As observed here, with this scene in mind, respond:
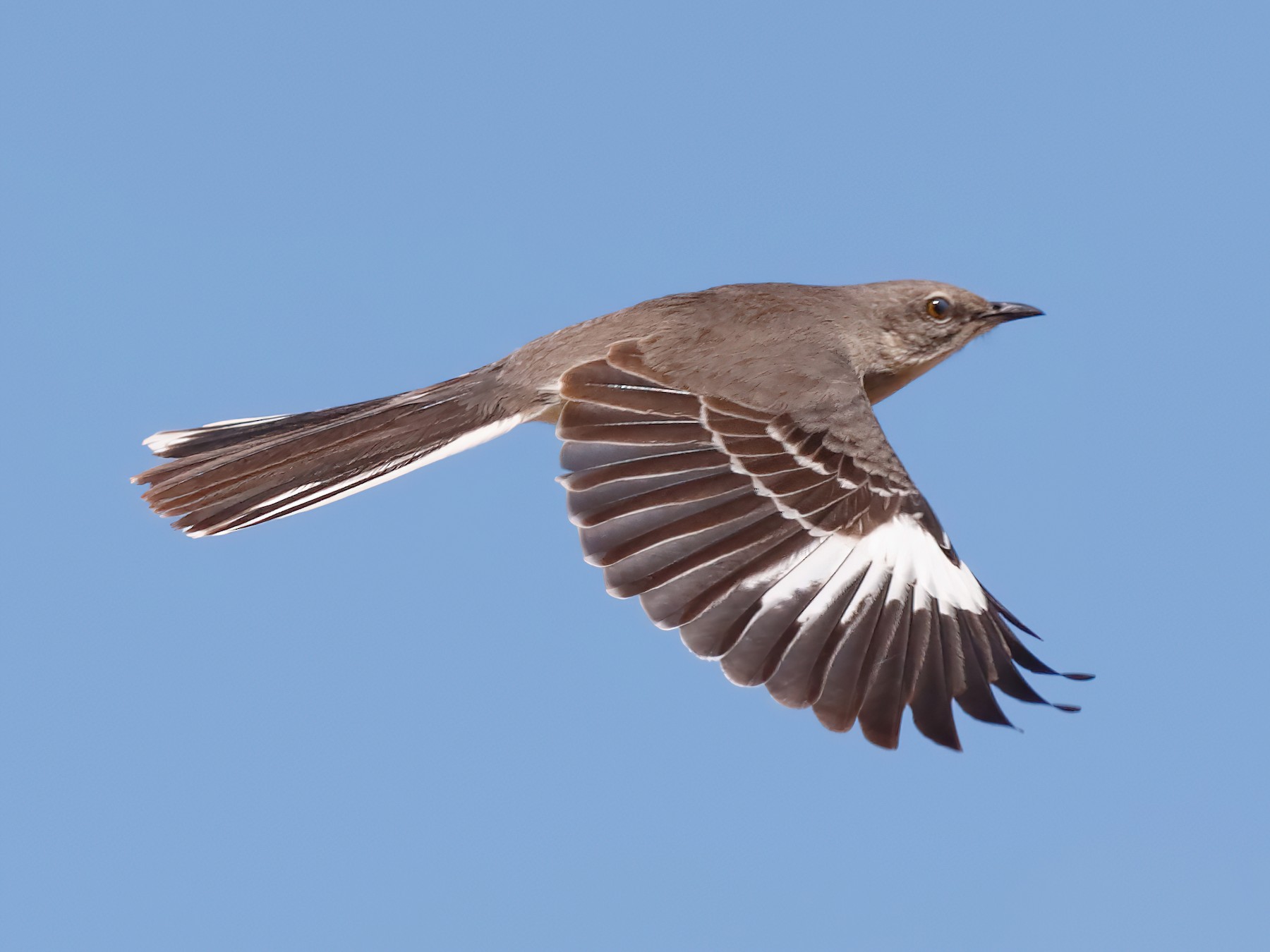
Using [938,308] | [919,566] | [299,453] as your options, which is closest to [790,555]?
[919,566]

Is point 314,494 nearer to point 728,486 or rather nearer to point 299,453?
point 299,453

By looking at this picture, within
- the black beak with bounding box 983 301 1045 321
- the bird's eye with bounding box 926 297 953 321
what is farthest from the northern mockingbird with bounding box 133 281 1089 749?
the black beak with bounding box 983 301 1045 321

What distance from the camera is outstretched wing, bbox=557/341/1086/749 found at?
3561 millimetres

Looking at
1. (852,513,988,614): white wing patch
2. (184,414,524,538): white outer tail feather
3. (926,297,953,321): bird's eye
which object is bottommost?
(852,513,988,614): white wing patch

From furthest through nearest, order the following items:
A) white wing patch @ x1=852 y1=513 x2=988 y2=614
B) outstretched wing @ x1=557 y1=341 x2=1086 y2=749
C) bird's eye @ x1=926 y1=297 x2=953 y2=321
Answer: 1. bird's eye @ x1=926 y1=297 x2=953 y2=321
2. white wing patch @ x1=852 y1=513 x2=988 y2=614
3. outstretched wing @ x1=557 y1=341 x2=1086 y2=749

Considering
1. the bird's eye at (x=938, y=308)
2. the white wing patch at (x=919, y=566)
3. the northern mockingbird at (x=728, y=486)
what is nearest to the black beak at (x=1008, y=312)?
the bird's eye at (x=938, y=308)

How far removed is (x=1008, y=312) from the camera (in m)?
5.60

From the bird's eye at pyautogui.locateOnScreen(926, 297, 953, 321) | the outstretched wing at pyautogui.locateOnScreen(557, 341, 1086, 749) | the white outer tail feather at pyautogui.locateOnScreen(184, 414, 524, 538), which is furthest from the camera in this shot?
the bird's eye at pyautogui.locateOnScreen(926, 297, 953, 321)

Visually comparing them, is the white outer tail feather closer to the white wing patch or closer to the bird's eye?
the white wing patch

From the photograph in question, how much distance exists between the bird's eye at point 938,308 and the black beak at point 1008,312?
20 cm

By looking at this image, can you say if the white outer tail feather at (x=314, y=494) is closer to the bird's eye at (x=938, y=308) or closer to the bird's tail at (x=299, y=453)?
the bird's tail at (x=299, y=453)

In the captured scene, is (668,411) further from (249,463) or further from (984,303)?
(984,303)

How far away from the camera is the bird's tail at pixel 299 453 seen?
14.3 feet

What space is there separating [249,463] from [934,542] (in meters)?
2.58
